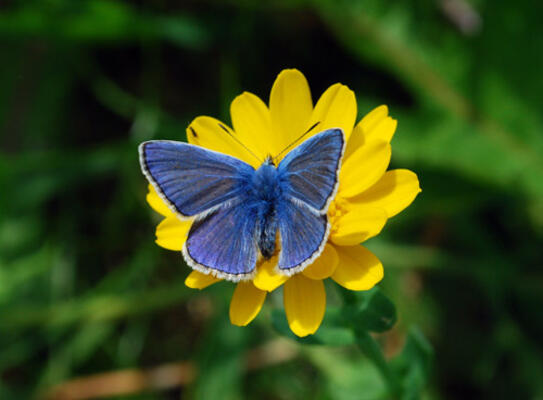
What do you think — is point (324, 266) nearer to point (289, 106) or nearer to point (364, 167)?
point (364, 167)

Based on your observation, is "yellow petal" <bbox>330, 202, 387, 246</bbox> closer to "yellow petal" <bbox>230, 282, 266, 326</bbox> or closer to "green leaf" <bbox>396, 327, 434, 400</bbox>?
"yellow petal" <bbox>230, 282, 266, 326</bbox>

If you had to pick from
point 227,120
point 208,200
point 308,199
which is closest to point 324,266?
point 308,199

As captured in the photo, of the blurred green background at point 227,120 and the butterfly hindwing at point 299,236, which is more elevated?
the butterfly hindwing at point 299,236

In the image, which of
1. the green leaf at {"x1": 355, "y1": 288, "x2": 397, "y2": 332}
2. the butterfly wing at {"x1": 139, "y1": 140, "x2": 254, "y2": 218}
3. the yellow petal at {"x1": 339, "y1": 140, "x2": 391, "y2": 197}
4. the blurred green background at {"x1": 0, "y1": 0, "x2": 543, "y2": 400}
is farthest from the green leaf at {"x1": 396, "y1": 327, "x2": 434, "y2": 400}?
the butterfly wing at {"x1": 139, "y1": 140, "x2": 254, "y2": 218}

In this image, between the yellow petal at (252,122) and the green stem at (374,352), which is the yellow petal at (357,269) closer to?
the green stem at (374,352)

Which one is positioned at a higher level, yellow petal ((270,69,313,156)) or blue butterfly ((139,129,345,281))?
yellow petal ((270,69,313,156))

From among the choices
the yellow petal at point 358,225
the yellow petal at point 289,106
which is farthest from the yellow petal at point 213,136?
the yellow petal at point 358,225

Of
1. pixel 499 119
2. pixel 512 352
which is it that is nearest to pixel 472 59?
pixel 499 119
